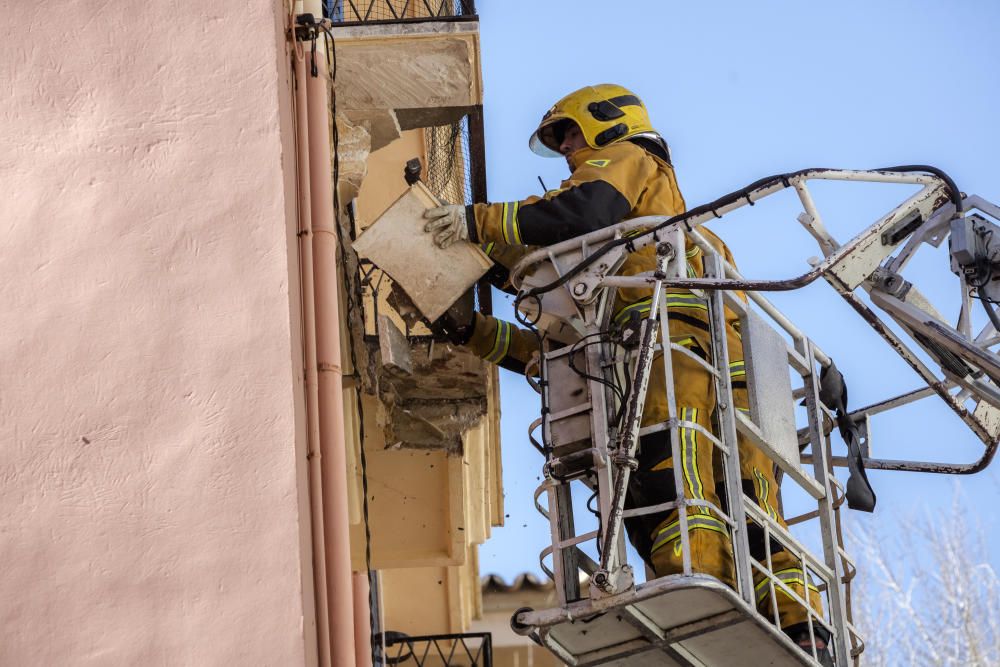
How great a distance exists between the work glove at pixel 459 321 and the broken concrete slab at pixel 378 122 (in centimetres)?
97

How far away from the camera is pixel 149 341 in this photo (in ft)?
20.4

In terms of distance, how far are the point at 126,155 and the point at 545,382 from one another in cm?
254

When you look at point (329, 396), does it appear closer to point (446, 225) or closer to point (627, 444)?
point (627, 444)

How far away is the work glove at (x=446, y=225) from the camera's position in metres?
8.48

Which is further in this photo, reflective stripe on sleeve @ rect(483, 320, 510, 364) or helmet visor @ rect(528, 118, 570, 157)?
helmet visor @ rect(528, 118, 570, 157)

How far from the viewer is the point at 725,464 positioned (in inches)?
305

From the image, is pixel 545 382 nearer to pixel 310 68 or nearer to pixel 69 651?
pixel 310 68

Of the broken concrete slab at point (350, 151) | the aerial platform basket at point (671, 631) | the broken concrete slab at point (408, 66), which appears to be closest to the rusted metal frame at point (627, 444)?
the aerial platform basket at point (671, 631)

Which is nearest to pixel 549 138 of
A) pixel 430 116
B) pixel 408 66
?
pixel 430 116

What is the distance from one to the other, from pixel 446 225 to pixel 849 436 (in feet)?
8.27

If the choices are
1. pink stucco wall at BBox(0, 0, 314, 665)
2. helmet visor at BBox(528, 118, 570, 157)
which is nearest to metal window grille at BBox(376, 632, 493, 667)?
helmet visor at BBox(528, 118, 570, 157)

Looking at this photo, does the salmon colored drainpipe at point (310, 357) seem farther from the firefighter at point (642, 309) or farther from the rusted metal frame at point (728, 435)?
the rusted metal frame at point (728, 435)

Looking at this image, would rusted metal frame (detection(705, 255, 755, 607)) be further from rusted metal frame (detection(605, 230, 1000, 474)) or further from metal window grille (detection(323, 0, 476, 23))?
metal window grille (detection(323, 0, 476, 23))

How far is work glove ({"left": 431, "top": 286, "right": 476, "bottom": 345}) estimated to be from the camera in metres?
8.98
